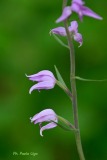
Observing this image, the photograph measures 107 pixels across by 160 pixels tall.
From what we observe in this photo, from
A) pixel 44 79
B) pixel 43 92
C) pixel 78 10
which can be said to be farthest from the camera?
pixel 43 92

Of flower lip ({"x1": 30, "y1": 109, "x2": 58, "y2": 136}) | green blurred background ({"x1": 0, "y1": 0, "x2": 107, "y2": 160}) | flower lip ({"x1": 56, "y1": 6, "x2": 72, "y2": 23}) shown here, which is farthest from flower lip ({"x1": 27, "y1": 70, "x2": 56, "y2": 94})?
green blurred background ({"x1": 0, "y1": 0, "x2": 107, "y2": 160})

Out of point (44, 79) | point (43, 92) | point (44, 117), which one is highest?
point (43, 92)

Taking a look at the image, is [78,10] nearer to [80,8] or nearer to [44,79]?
[80,8]

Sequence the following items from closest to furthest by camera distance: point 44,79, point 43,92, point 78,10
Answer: point 78,10
point 44,79
point 43,92

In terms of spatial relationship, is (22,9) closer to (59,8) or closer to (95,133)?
(59,8)

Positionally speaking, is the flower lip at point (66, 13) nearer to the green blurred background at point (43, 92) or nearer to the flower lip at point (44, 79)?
the flower lip at point (44, 79)

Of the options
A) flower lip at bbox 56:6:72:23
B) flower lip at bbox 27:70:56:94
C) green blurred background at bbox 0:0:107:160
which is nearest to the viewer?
flower lip at bbox 56:6:72:23

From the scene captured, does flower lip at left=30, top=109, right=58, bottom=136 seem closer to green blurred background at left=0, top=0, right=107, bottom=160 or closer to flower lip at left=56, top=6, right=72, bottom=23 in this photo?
flower lip at left=56, top=6, right=72, bottom=23

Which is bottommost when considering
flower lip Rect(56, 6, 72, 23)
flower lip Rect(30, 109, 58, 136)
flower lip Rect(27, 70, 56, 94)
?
flower lip Rect(30, 109, 58, 136)

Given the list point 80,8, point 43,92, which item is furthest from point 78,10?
point 43,92
